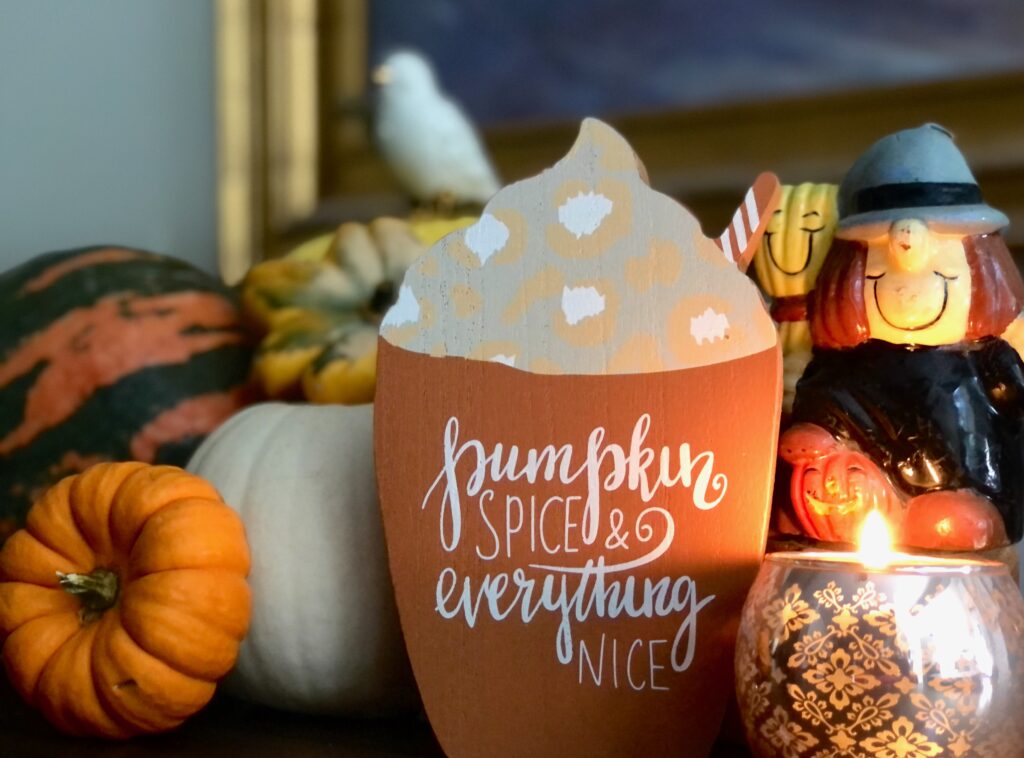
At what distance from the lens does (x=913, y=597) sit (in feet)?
1.51

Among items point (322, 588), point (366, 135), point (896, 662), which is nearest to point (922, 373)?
point (896, 662)

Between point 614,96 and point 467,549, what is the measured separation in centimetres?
58

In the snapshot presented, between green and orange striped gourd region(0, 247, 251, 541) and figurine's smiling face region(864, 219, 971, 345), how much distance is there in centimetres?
52

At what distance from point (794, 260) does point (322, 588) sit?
35 cm

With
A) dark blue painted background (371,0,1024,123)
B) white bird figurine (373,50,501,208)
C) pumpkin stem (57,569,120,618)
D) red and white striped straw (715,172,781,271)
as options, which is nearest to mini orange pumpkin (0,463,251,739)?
pumpkin stem (57,569,120,618)

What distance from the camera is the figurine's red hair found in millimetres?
561

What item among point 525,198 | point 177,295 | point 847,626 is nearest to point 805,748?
point 847,626

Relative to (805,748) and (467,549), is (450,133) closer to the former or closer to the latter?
(467,549)

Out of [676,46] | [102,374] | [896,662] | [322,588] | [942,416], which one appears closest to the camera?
[896,662]

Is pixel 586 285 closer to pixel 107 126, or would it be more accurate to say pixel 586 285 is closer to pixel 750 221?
pixel 750 221

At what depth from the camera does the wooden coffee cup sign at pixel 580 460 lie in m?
0.56

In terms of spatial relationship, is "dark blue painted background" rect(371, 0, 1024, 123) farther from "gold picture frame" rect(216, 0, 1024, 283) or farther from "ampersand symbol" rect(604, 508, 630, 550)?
"ampersand symbol" rect(604, 508, 630, 550)

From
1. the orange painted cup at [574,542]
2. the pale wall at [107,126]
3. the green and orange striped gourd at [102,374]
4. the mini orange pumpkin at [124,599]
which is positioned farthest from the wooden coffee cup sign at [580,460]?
the pale wall at [107,126]

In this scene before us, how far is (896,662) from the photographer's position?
0.45 m
